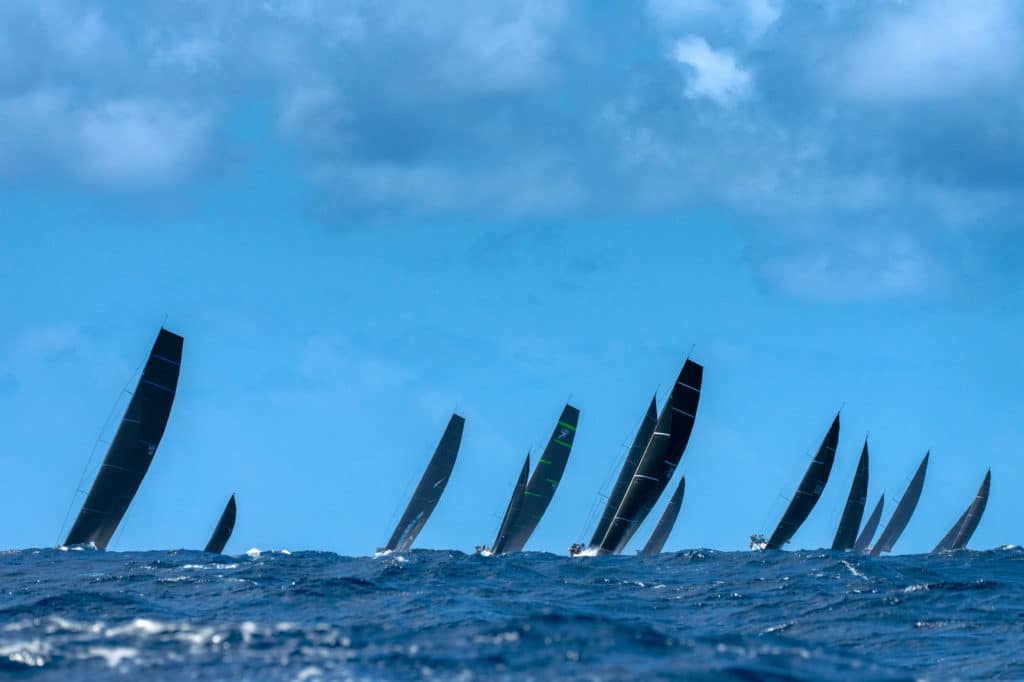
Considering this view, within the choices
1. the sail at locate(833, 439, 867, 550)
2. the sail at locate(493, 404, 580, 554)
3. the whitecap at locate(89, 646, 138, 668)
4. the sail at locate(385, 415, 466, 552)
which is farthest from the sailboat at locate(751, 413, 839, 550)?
the whitecap at locate(89, 646, 138, 668)

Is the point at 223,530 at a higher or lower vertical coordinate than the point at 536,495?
lower

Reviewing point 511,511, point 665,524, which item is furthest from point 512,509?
point 665,524

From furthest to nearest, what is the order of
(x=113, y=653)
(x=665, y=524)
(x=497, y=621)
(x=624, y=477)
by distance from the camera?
1. (x=665, y=524)
2. (x=624, y=477)
3. (x=497, y=621)
4. (x=113, y=653)

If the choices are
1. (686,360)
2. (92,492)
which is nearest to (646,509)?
(686,360)

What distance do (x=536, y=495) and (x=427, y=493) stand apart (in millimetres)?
8441

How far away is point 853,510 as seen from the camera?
6350 centimetres

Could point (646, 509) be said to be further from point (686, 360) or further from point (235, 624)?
point (235, 624)

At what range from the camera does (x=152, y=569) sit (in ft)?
103

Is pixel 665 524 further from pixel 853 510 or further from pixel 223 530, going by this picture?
pixel 223 530

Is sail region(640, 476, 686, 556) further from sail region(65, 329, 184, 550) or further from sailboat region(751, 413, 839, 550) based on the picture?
sail region(65, 329, 184, 550)

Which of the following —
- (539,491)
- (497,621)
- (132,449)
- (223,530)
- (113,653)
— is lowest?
(113,653)

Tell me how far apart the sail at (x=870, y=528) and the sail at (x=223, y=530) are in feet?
128

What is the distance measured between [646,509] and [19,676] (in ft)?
119

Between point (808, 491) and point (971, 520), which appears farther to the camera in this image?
point (971, 520)
